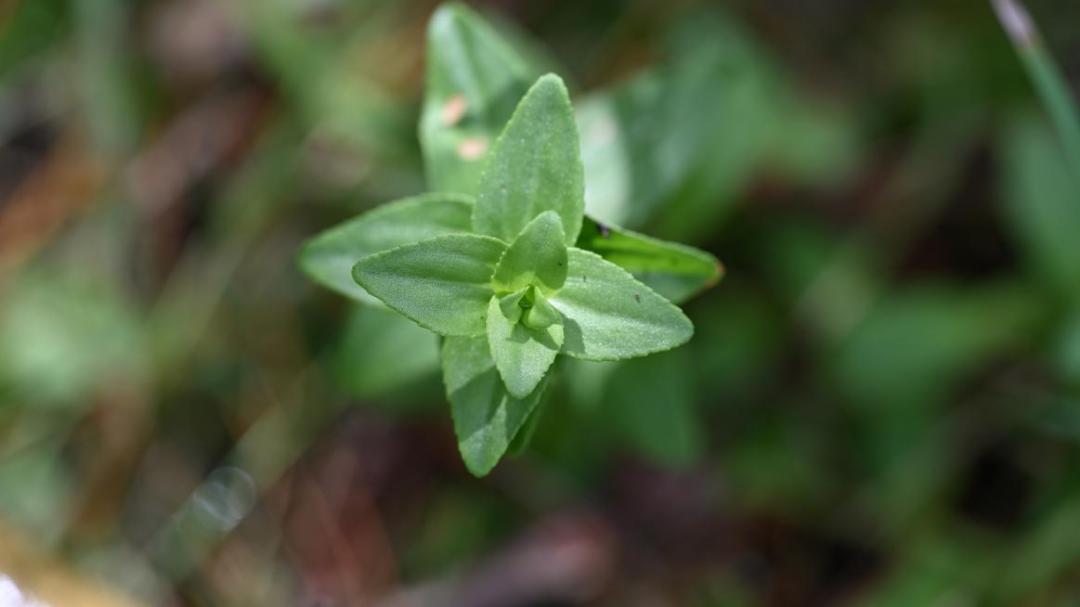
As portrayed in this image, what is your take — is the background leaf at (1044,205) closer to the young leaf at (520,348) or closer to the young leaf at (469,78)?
the young leaf at (469,78)

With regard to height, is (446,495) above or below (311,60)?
below

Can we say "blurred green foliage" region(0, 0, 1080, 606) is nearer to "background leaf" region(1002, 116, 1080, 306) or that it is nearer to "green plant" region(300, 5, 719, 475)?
"background leaf" region(1002, 116, 1080, 306)

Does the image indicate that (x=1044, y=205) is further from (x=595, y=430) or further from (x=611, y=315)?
(x=611, y=315)

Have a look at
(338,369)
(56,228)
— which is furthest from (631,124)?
(56,228)

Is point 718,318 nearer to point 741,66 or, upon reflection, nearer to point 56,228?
point 741,66

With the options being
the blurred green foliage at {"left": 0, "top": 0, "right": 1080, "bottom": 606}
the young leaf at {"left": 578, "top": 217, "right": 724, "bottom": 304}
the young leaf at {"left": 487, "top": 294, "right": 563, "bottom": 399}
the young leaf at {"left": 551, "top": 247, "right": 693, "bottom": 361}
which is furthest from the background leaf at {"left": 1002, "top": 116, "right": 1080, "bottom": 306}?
the young leaf at {"left": 487, "top": 294, "right": 563, "bottom": 399}

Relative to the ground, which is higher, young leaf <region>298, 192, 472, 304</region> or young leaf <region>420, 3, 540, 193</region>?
young leaf <region>420, 3, 540, 193</region>
